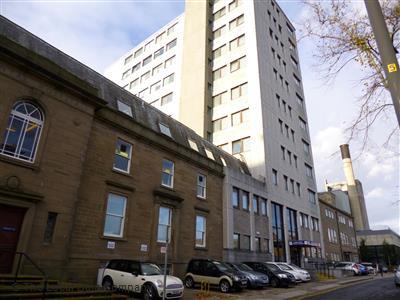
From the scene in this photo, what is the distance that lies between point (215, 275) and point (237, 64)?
98.0ft

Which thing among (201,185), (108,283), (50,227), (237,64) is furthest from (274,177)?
(50,227)

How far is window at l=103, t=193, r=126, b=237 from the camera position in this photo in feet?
55.4

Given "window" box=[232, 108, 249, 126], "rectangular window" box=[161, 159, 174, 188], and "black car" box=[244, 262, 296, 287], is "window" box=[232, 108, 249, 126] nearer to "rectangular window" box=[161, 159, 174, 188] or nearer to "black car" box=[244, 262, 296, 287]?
"rectangular window" box=[161, 159, 174, 188]

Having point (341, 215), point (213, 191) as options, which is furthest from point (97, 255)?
point (341, 215)

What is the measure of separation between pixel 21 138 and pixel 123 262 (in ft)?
23.7

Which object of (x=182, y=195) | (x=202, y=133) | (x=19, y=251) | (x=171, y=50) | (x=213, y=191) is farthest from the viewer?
(x=171, y=50)

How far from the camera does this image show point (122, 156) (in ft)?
61.3

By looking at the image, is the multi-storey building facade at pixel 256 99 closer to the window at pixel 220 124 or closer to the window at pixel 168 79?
the window at pixel 220 124

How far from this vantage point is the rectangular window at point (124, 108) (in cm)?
1969

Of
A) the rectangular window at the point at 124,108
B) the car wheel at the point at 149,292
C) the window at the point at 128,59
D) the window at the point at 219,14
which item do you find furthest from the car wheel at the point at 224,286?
the window at the point at 128,59

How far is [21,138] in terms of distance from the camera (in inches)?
529

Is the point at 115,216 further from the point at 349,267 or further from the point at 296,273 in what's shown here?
the point at 349,267

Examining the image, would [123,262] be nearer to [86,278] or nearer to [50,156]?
[86,278]

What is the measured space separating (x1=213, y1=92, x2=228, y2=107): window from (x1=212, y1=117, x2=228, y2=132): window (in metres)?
2.45
